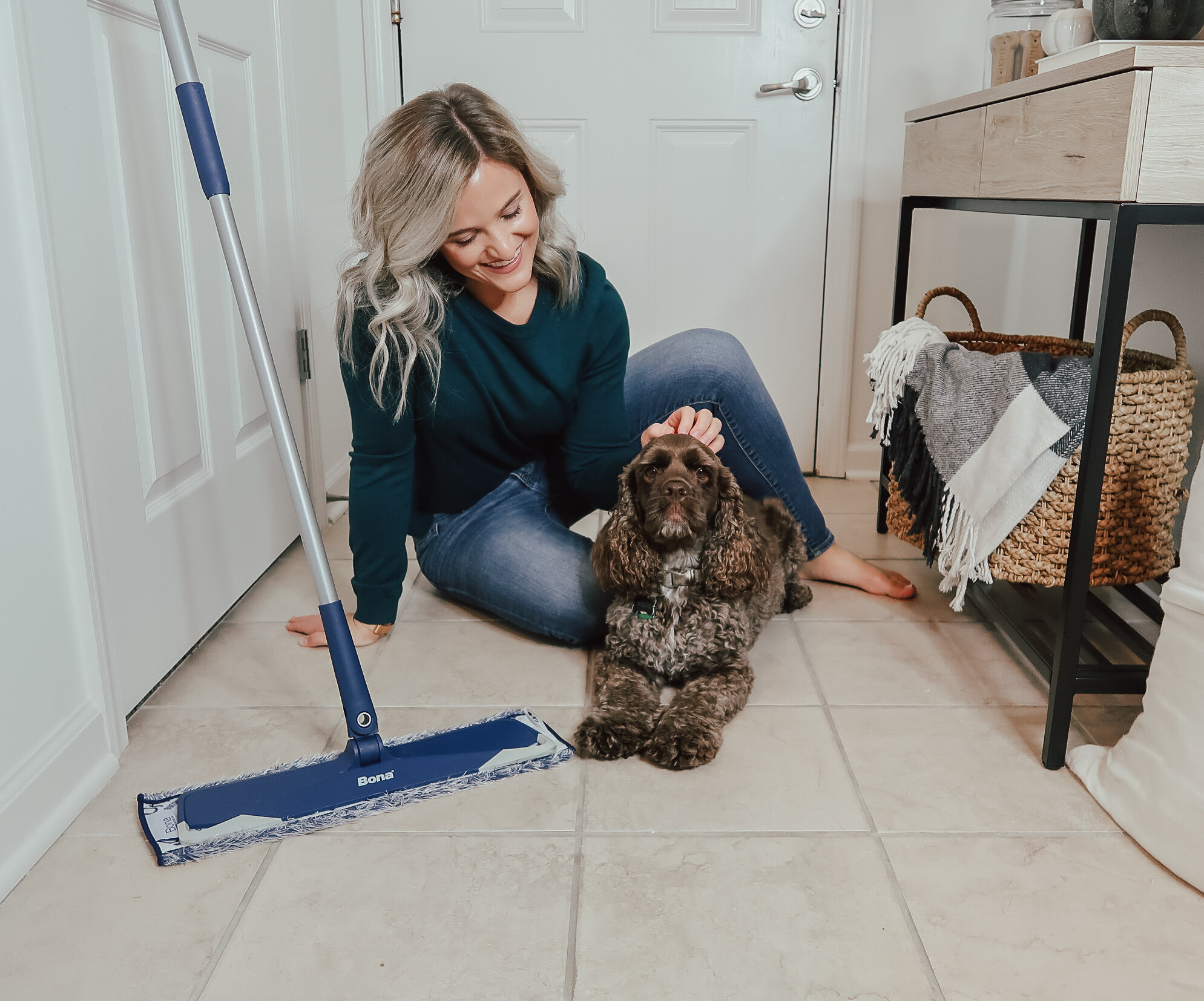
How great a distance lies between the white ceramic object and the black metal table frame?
0.99 feet

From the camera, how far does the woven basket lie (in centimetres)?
163

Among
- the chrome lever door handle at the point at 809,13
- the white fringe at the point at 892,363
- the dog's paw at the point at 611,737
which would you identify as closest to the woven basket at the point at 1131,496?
the white fringe at the point at 892,363

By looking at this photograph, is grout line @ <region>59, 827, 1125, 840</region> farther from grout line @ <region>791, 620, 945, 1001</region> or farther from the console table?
the console table

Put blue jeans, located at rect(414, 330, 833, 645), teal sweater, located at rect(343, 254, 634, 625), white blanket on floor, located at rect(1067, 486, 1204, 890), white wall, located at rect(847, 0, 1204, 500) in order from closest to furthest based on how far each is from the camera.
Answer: white blanket on floor, located at rect(1067, 486, 1204, 890)
teal sweater, located at rect(343, 254, 634, 625)
blue jeans, located at rect(414, 330, 833, 645)
white wall, located at rect(847, 0, 1204, 500)

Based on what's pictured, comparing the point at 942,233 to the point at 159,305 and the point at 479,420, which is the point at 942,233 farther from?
the point at 159,305

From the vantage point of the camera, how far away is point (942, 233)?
2779mm

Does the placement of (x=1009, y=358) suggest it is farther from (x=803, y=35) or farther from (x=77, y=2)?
(x=77, y=2)

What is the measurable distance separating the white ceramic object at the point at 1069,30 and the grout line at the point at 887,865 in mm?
1243

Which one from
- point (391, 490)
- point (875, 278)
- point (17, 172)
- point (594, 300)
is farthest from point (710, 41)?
point (17, 172)

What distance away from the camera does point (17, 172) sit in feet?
4.33

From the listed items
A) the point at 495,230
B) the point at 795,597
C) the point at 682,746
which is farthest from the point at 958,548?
the point at 495,230

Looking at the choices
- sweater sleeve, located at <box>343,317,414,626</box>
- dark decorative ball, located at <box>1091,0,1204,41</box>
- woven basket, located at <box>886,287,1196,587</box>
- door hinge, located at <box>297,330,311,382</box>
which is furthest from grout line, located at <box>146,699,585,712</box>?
dark decorative ball, located at <box>1091,0,1204,41</box>

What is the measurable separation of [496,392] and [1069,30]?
4.02 feet

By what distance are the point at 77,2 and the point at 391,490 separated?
90 centimetres
